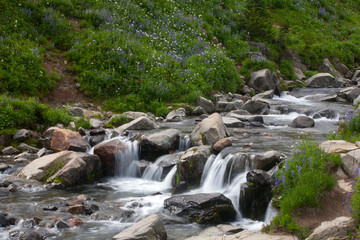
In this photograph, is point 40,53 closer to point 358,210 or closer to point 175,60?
point 175,60

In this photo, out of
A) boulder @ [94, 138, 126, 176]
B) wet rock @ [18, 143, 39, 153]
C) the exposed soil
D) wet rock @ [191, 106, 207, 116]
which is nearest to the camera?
boulder @ [94, 138, 126, 176]

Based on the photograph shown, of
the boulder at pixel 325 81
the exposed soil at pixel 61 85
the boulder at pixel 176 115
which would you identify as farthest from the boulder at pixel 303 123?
the boulder at pixel 325 81

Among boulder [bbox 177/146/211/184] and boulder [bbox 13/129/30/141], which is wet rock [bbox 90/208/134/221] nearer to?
boulder [bbox 177/146/211/184]

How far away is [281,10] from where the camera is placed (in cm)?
3033

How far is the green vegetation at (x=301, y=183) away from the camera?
581 cm

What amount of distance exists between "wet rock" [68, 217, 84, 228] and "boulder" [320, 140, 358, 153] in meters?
4.63

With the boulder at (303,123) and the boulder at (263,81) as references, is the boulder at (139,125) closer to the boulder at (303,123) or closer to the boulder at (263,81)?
the boulder at (303,123)

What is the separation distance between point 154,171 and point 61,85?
745cm

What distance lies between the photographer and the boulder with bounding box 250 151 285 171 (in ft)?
25.8

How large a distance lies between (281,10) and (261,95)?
1472cm

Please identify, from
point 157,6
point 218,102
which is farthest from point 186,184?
point 157,6

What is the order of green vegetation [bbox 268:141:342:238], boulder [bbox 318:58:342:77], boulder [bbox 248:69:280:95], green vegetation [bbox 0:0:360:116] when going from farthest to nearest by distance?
boulder [bbox 318:58:342:77], boulder [bbox 248:69:280:95], green vegetation [bbox 0:0:360:116], green vegetation [bbox 268:141:342:238]

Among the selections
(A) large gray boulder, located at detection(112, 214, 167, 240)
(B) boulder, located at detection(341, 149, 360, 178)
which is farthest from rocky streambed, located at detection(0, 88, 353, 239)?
(B) boulder, located at detection(341, 149, 360, 178)

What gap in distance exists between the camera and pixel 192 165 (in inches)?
352
